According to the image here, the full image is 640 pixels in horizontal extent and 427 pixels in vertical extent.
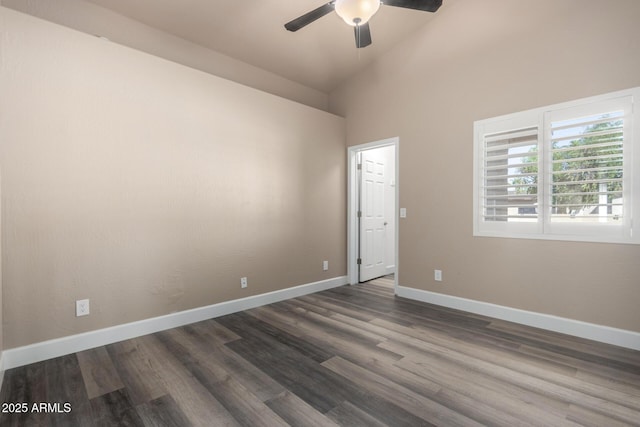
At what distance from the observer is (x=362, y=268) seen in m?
4.92

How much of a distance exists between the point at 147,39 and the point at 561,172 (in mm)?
4357

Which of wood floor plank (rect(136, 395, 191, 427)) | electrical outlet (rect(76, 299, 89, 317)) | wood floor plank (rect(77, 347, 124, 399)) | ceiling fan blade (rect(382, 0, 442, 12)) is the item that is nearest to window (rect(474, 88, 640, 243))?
ceiling fan blade (rect(382, 0, 442, 12))

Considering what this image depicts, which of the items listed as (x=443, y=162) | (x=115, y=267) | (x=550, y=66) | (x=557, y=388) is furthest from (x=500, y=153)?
(x=115, y=267)

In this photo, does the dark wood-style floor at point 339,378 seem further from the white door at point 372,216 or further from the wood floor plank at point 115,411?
the white door at point 372,216

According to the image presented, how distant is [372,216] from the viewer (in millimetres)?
5082

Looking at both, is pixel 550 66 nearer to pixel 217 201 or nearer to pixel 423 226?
pixel 423 226

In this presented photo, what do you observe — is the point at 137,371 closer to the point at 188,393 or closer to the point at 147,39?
the point at 188,393

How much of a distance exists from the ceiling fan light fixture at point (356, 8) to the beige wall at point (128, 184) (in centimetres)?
177

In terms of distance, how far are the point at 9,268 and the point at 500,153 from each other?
177 inches

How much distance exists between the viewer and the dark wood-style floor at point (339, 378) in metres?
1.76

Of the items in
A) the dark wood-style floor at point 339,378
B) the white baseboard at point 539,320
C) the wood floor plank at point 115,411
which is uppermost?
the white baseboard at point 539,320

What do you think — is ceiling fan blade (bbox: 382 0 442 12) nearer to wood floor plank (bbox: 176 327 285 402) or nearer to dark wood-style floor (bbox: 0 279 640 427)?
dark wood-style floor (bbox: 0 279 640 427)

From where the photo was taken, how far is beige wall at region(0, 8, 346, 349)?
2.32 metres

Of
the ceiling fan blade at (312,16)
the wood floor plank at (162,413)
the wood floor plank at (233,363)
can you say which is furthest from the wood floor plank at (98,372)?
the ceiling fan blade at (312,16)
